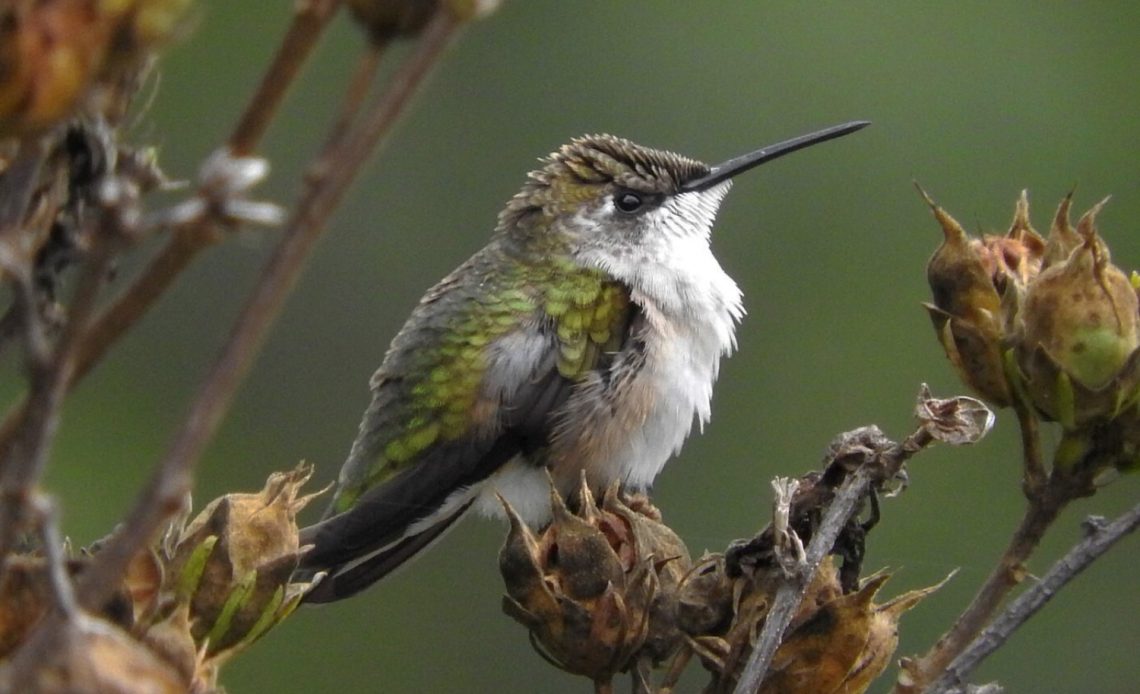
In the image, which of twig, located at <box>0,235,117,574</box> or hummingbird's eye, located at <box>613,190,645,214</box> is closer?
twig, located at <box>0,235,117,574</box>

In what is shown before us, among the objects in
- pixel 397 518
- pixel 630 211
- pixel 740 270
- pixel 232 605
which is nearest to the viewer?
pixel 232 605

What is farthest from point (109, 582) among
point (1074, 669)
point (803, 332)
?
point (803, 332)

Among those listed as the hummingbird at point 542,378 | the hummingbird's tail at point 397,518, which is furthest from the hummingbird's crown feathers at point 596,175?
the hummingbird's tail at point 397,518

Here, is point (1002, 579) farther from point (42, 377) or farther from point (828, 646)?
point (42, 377)

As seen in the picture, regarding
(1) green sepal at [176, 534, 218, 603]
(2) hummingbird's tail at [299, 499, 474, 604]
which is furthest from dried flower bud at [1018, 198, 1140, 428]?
(2) hummingbird's tail at [299, 499, 474, 604]

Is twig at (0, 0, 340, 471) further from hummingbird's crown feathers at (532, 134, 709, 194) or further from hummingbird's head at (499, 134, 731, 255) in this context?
hummingbird's crown feathers at (532, 134, 709, 194)

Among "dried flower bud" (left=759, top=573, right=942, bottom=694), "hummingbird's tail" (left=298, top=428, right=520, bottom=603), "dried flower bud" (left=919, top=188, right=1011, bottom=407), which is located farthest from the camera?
"hummingbird's tail" (left=298, top=428, right=520, bottom=603)

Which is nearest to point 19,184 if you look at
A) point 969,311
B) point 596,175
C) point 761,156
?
point 969,311
